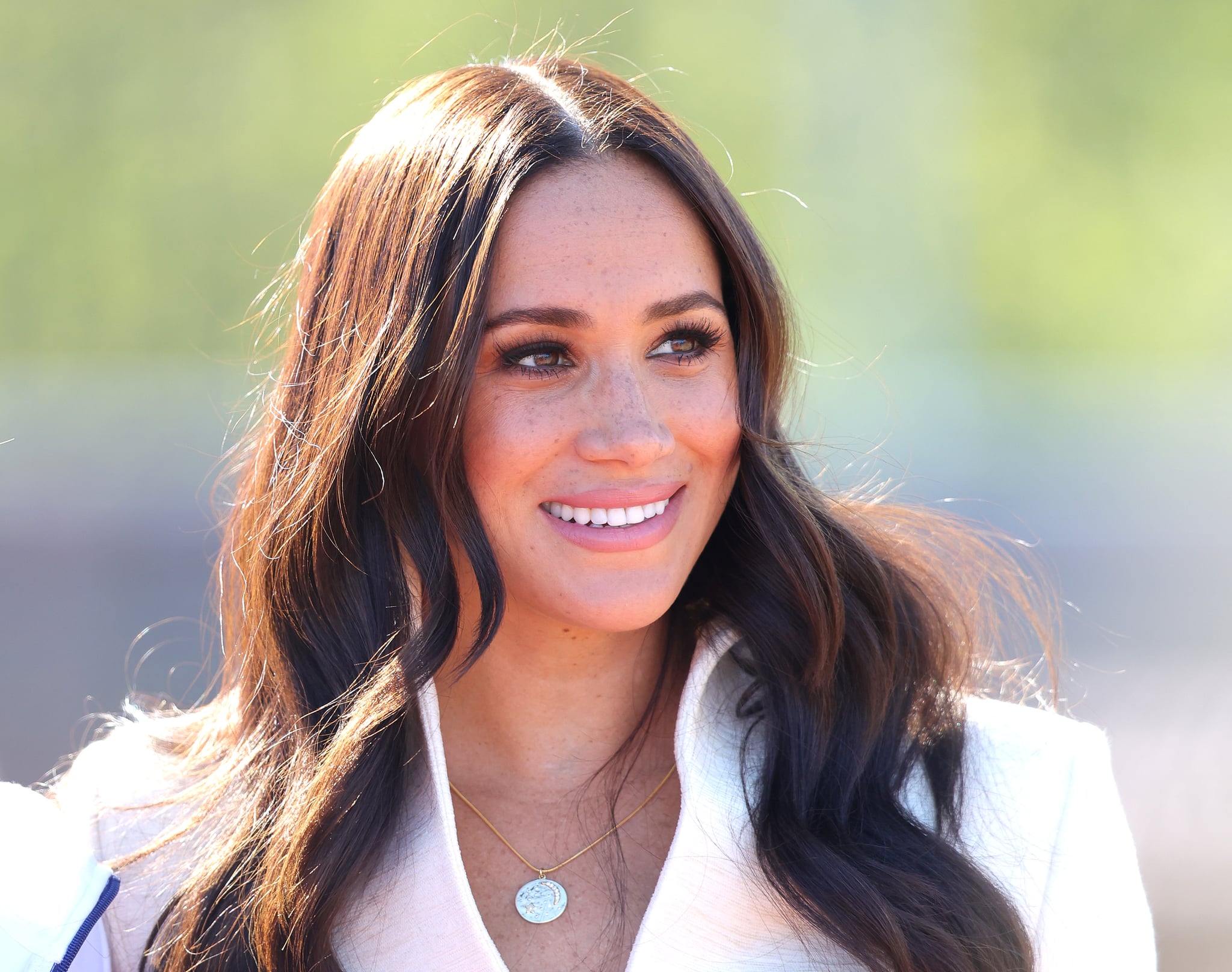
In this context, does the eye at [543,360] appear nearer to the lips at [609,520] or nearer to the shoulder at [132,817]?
the lips at [609,520]

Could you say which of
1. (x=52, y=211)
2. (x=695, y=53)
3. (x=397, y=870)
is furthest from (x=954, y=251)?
(x=397, y=870)

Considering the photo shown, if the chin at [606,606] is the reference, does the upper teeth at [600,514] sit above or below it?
above

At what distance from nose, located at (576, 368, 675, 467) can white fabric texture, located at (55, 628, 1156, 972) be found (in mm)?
401

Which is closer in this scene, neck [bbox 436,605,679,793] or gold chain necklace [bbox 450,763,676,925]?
gold chain necklace [bbox 450,763,676,925]

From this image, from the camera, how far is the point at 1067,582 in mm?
6527

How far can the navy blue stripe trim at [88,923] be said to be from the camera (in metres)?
1.56

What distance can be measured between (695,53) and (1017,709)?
632 cm

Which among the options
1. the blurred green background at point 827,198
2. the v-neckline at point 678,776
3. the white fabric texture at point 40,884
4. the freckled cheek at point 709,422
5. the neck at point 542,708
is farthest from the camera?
the blurred green background at point 827,198

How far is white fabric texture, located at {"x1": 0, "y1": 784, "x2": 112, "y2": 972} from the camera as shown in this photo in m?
1.54

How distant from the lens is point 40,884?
1612mm

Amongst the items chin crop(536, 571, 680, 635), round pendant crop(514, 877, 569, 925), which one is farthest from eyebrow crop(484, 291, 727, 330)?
round pendant crop(514, 877, 569, 925)

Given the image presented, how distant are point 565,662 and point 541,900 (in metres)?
0.37

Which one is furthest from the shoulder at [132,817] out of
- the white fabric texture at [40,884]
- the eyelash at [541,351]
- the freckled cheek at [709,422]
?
the freckled cheek at [709,422]

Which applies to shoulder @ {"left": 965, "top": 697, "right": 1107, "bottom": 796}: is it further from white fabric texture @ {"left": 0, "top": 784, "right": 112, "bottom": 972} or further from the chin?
white fabric texture @ {"left": 0, "top": 784, "right": 112, "bottom": 972}
